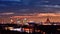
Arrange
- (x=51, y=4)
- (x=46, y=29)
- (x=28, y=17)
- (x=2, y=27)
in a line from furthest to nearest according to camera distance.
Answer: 1. (x=28, y=17)
2. (x=2, y=27)
3. (x=46, y=29)
4. (x=51, y=4)

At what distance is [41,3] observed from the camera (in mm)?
1555

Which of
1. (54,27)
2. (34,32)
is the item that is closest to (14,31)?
(34,32)

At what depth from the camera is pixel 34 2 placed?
150 cm

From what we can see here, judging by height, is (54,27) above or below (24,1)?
below

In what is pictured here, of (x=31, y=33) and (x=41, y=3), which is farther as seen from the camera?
(x=31, y=33)

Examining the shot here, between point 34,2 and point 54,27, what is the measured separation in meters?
0.60

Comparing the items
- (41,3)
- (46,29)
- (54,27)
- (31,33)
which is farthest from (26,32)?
(41,3)

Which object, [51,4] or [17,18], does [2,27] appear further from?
[51,4]

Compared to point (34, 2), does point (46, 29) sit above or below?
below

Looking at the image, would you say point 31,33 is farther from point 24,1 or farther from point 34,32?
point 24,1

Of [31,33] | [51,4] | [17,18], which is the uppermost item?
[51,4]

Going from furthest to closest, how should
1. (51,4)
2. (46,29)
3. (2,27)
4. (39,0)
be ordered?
(2,27) < (46,29) < (51,4) < (39,0)

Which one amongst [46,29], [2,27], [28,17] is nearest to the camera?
[46,29]

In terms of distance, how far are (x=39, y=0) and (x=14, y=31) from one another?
68 cm
